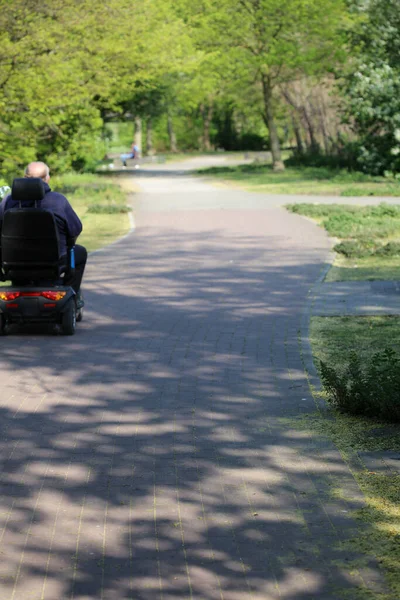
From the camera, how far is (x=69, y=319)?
9.99m

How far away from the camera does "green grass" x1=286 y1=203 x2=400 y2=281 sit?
14.3 meters

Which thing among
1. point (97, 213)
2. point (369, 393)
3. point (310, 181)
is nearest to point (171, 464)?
point (369, 393)

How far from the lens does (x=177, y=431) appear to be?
6695 mm

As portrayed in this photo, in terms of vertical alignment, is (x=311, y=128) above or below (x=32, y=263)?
above

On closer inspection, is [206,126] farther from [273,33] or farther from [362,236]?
[362,236]

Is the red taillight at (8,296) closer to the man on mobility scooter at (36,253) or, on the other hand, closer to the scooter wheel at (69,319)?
the man on mobility scooter at (36,253)

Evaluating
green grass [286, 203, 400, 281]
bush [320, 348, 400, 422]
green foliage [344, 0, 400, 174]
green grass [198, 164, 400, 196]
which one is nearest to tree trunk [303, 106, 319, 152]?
green grass [198, 164, 400, 196]

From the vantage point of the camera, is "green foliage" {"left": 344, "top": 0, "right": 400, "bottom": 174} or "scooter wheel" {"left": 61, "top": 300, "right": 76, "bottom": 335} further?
"green foliage" {"left": 344, "top": 0, "right": 400, "bottom": 174}

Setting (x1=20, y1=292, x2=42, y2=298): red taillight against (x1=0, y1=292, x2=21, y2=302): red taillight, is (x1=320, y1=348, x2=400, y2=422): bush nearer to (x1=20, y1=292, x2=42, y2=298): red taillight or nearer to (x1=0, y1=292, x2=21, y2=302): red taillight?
(x1=20, y1=292, x2=42, y2=298): red taillight

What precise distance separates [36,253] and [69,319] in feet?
2.37

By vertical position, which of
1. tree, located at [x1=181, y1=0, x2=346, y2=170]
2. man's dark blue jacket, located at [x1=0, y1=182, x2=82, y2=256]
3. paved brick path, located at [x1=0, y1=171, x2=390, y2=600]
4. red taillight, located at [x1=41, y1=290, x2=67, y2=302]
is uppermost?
tree, located at [x1=181, y1=0, x2=346, y2=170]

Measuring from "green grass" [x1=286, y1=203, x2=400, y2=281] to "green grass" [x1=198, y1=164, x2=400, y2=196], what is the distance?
6.05 meters

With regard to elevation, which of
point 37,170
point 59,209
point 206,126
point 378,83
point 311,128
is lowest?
point 59,209

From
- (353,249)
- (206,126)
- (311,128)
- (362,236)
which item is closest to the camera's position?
(353,249)
